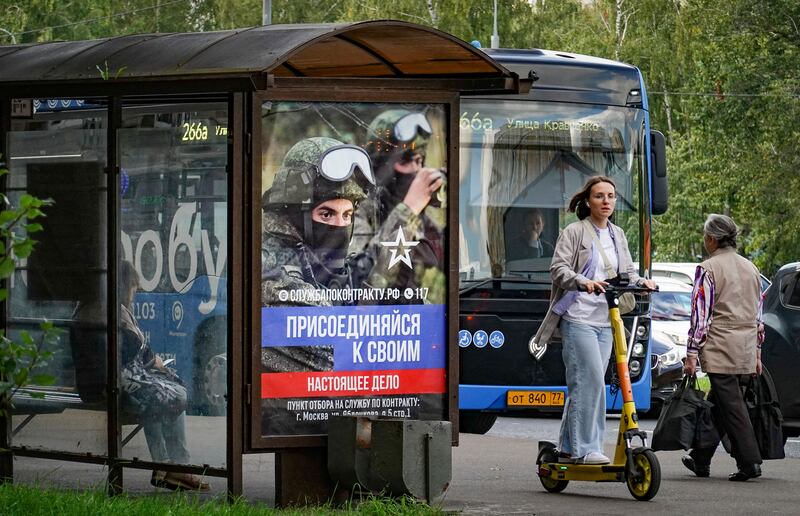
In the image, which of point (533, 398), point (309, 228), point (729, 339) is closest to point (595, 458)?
point (729, 339)

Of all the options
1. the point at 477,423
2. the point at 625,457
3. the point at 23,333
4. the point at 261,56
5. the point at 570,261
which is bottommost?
the point at 477,423

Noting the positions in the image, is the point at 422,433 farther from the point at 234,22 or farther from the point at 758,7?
the point at 234,22

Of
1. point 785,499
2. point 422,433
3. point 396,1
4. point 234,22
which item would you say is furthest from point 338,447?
point 234,22

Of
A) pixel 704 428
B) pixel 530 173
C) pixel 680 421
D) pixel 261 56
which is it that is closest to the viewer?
pixel 261 56

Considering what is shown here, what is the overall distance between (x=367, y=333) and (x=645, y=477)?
1.85m

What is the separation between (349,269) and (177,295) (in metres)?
0.94

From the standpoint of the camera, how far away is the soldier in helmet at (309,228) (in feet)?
28.7

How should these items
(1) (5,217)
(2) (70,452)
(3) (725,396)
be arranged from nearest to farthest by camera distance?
(1) (5,217) < (2) (70,452) < (3) (725,396)

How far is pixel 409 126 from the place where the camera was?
9.16m

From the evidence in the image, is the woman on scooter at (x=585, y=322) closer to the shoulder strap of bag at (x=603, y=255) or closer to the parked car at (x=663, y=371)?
the shoulder strap of bag at (x=603, y=255)

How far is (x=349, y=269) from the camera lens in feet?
29.6

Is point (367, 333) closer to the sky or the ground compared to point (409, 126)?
closer to the ground

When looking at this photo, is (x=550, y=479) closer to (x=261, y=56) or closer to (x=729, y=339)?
(x=729, y=339)

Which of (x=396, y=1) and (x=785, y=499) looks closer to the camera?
(x=785, y=499)
